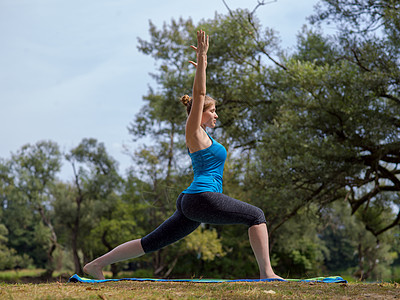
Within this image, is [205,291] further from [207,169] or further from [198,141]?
[198,141]

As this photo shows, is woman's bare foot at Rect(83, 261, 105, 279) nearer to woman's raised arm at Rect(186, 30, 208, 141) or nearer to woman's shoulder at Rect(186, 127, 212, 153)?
woman's shoulder at Rect(186, 127, 212, 153)

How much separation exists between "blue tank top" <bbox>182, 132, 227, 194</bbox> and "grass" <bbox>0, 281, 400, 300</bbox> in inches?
40.0

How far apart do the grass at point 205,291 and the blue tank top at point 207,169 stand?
102 cm

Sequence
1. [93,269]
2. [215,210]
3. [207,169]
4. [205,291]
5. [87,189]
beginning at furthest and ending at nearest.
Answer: [87,189] < [93,269] < [207,169] < [215,210] < [205,291]

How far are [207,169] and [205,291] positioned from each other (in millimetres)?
1233

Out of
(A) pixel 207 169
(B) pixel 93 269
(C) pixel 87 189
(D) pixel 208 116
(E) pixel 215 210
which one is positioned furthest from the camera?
(C) pixel 87 189

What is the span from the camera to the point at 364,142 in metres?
11.5

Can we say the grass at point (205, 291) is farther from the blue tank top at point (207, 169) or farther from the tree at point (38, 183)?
the tree at point (38, 183)

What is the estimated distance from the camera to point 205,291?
4285mm

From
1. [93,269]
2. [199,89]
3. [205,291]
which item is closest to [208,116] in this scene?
[199,89]

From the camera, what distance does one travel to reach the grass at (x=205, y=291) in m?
3.95

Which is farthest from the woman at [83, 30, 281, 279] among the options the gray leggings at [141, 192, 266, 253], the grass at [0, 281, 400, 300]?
the grass at [0, 281, 400, 300]

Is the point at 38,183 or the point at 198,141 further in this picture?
the point at 38,183

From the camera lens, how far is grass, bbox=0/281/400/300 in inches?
156
